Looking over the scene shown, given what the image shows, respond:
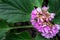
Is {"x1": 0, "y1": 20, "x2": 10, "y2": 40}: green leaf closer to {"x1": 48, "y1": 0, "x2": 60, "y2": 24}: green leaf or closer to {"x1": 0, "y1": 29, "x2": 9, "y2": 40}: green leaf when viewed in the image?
{"x1": 0, "y1": 29, "x2": 9, "y2": 40}: green leaf

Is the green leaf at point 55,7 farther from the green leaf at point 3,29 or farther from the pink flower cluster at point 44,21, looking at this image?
the green leaf at point 3,29

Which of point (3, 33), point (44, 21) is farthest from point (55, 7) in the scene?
point (3, 33)

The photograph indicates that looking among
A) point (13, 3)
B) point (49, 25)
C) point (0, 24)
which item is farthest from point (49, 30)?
point (0, 24)

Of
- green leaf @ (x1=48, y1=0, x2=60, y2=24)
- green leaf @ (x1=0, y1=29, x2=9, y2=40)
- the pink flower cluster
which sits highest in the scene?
green leaf @ (x1=48, y1=0, x2=60, y2=24)

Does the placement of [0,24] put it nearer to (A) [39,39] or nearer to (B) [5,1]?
(B) [5,1]

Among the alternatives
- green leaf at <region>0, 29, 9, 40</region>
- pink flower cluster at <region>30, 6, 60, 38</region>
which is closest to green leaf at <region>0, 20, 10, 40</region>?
green leaf at <region>0, 29, 9, 40</region>

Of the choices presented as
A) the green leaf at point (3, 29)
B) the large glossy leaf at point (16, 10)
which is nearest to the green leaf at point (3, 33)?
the green leaf at point (3, 29)

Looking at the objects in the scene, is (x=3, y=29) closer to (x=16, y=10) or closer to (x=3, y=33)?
(x=3, y=33)
